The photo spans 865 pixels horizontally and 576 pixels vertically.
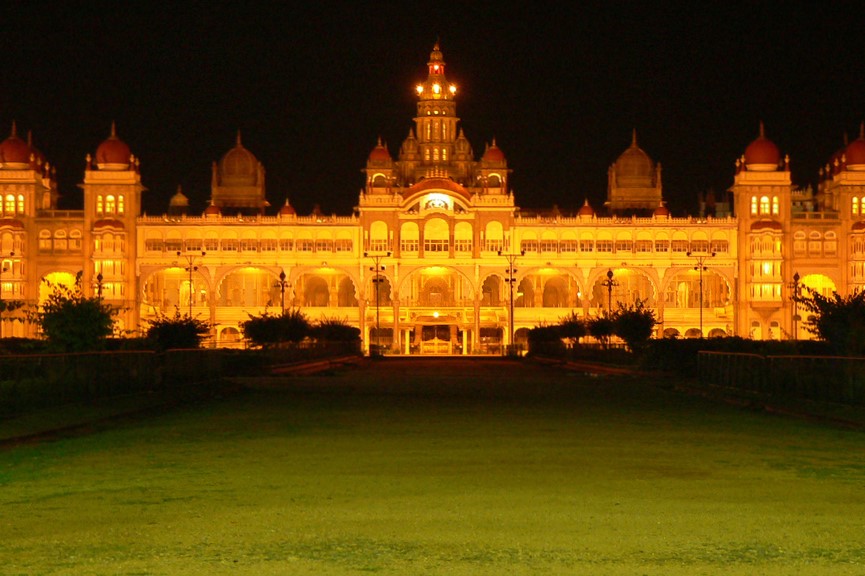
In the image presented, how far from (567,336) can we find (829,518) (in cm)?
7174

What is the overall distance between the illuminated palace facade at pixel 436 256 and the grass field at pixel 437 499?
93.8 m

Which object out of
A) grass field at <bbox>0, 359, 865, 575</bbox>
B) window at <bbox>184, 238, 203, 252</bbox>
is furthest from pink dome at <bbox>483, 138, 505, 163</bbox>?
grass field at <bbox>0, 359, 865, 575</bbox>

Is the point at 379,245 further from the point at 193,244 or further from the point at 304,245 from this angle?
the point at 193,244

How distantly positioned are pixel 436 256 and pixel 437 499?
104961mm

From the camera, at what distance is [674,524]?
1026cm

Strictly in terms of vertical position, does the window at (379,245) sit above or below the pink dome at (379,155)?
below

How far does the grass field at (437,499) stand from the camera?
8875 mm

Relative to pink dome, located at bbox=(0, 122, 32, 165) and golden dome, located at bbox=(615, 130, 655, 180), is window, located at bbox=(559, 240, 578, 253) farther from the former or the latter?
pink dome, located at bbox=(0, 122, 32, 165)

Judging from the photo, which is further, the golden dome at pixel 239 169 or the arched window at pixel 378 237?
the golden dome at pixel 239 169

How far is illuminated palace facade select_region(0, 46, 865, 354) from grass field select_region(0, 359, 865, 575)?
93810mm

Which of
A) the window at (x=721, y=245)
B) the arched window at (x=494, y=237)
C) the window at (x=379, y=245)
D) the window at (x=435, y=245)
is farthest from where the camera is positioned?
the window at (x=721, y=245)

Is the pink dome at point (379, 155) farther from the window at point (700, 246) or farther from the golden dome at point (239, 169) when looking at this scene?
the window at point (700, 246)

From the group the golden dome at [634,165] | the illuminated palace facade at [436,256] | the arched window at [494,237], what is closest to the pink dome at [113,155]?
the illuminated palace facade at [436,256]

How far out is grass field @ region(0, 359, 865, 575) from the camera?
8875mm
